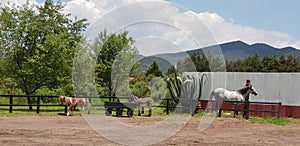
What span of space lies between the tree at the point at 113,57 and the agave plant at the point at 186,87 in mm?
2390

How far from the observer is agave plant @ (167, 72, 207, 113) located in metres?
23.0

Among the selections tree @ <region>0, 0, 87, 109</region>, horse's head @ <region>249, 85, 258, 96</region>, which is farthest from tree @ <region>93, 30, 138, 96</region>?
horse's head @ <region>249, 85, 258, 96</region>

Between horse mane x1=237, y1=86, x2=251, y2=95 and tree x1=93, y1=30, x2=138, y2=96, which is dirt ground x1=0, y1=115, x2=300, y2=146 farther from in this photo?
tree x1=93, y1=30, x2=138, y2=96

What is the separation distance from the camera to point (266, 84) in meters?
22.1

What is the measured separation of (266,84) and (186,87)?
12.4 feet

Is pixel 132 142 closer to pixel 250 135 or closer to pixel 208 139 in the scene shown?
pixel 208 139

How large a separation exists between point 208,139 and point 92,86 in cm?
1350

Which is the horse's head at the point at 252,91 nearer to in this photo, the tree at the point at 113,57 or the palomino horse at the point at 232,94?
the palomino horse at the point at 232,94

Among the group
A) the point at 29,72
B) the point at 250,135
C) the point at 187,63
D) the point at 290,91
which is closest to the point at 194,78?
the point at 187,63

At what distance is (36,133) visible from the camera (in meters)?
11.5

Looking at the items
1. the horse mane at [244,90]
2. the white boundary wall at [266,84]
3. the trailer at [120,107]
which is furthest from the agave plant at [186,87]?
the trailer at [120,107]

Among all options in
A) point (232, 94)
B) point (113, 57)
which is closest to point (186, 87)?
point (232, 94)

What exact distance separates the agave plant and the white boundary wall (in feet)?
1.48

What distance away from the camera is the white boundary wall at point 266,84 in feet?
69.5
